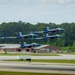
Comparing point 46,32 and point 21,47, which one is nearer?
point 21,47

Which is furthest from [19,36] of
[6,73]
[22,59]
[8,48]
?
[6,73]

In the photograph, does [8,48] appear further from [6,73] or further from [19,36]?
[6,73]

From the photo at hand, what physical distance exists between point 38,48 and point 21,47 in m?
8.54

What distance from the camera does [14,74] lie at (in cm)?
4428

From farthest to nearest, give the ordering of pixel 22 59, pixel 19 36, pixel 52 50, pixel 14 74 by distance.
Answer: pixel 19 36, pixel 52 50, pixel 22 59, pixel 14 74

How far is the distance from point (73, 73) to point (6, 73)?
24.0 feet

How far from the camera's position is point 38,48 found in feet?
556

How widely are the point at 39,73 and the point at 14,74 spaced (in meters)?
2.85

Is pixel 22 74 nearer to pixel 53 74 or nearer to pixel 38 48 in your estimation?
pixel 53 74

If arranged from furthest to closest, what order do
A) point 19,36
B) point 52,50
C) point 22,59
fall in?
point 19,36 → point 52,50 → point 22,59

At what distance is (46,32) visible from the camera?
192625 millimetres

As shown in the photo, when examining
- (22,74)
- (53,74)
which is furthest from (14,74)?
(53,74)

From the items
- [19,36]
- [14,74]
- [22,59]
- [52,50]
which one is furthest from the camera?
[19,36]

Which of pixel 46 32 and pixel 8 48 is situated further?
pixel 46 32
